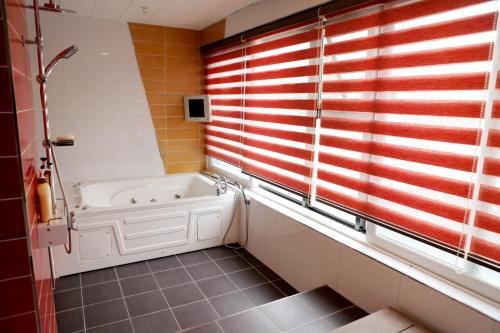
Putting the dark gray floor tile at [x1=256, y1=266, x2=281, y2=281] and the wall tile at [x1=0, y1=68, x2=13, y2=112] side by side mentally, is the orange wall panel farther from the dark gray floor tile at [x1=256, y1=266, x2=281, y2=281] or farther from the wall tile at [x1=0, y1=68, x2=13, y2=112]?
the wall tile at [x1=0, y1=68, x2=13, y2=112]

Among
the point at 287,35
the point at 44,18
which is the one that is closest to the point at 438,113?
the point at 287,35

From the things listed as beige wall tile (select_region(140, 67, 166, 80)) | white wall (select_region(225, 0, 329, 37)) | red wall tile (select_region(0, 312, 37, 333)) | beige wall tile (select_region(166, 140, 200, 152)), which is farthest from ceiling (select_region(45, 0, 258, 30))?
red wall tile (select_region(0, 312, 37, 333))

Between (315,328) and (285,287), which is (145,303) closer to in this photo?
(285,287)

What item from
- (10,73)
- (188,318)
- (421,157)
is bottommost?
(188,318)

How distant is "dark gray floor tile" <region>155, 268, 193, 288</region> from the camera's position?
290 centimetres

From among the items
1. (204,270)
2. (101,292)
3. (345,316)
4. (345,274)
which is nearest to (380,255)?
(345,274)

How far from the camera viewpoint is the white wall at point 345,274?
64.4 inches

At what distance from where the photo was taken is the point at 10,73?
113 centimetres

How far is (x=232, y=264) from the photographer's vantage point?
3256mm

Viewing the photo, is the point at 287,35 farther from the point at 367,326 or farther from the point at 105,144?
the point at 105,144

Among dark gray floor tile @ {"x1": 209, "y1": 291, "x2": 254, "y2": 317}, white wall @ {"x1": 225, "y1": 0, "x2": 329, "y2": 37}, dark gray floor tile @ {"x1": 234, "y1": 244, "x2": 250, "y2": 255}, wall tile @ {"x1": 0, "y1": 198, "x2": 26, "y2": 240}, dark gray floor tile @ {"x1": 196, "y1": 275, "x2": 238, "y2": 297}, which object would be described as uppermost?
white wall @ {"x1": 225, "y1": 0, "x2": 329, "y2": 37}

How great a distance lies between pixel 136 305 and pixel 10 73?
2003mm

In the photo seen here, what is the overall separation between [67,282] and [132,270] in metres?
0.53

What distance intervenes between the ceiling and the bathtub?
1.89m
